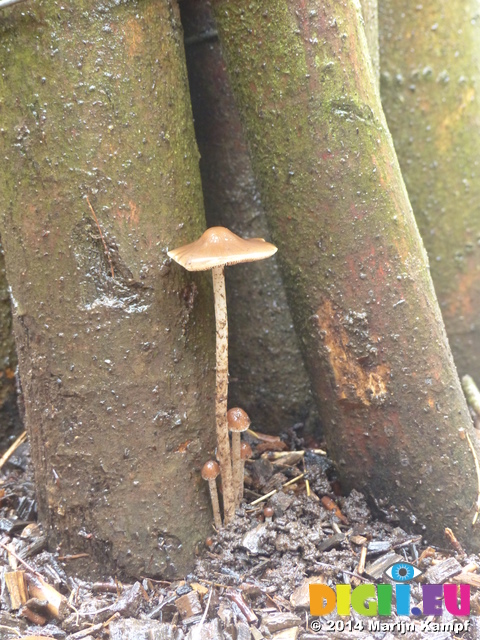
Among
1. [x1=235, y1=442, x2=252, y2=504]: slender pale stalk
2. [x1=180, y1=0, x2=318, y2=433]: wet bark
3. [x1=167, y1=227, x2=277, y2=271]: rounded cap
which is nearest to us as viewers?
[x1=167, y1=227, x2=277, y2=271]: rounded cap

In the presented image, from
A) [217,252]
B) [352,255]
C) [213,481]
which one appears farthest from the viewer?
[213,481]

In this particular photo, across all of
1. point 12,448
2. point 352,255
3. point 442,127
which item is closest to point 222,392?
point 352,255

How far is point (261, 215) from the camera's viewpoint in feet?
9.67

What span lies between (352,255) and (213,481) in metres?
1.10

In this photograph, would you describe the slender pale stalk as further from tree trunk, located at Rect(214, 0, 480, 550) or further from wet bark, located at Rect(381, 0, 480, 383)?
wet bark, located at Rect(381, 0, 480, 383)

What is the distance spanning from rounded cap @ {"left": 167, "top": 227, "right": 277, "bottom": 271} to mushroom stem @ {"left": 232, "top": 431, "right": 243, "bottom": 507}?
85 centimetres

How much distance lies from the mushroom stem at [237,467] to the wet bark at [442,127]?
5.90 feet

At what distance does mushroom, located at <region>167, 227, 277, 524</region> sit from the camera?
1.85 m

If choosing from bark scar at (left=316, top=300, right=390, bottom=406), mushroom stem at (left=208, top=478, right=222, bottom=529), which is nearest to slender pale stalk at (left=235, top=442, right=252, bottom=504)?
mushroom stem at (left=208, top=478, right=222, bottom=529)

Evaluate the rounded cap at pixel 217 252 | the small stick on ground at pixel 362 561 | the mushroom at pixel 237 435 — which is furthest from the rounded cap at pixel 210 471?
the rounded cap at pixel 217 252

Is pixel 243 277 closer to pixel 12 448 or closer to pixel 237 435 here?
pixel 237 435

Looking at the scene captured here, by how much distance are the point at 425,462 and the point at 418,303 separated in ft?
2.19

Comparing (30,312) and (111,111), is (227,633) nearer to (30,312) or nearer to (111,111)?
(30,312)

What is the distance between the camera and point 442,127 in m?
3.27
